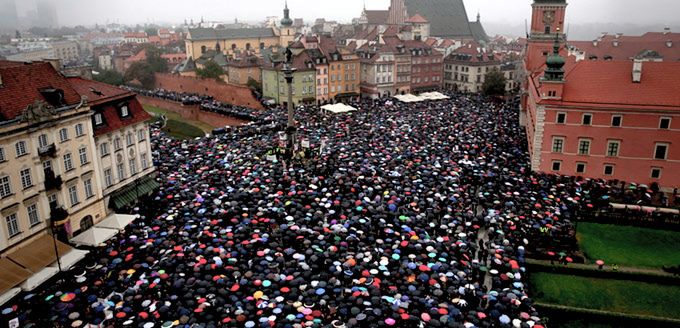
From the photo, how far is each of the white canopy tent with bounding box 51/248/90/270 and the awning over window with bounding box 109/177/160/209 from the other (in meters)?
7.45

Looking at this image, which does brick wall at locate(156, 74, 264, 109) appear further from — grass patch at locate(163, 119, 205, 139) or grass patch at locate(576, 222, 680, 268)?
grass patch at locate(576, 222, 680, 268)

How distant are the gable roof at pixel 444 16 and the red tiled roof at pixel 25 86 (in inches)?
4576

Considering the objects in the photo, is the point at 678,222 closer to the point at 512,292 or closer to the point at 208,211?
the point at 512,292

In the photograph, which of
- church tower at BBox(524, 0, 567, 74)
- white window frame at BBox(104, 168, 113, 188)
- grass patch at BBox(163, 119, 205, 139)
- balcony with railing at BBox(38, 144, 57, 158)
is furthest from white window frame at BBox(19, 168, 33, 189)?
church tower at BBox(524, 0, 567, 74)

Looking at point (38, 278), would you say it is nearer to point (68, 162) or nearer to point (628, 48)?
point (68, 162)

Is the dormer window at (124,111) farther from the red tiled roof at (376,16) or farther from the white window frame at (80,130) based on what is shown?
the red tiled roof at (376,16)

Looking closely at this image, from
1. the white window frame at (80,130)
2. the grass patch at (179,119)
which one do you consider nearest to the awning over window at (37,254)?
the white window frame at (80,130)

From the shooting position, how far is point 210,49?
410 feet

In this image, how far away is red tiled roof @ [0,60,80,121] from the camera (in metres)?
29.8

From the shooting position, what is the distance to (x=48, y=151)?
104 ft

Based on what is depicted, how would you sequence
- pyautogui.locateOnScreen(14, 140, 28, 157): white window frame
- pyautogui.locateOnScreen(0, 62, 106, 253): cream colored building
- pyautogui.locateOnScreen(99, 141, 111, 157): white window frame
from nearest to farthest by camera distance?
pyautogui.locateOnScreen(0, 62, 106, 253): cream colored building
pyautogui.locateOnScreen(14, 140, 28, 157): white window frame
pyautogui.locateOnScreen(99, 141, 111, 157): white window frame

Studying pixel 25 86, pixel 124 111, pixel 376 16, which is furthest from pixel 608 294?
pixel 376 16

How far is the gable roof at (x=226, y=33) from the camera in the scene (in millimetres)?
124375

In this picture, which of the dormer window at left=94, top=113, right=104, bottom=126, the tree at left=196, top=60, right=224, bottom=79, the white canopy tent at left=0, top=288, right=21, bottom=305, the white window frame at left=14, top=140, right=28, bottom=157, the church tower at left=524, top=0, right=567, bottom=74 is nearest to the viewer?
the white canopy tent at left=0, top=288, right=21, bottom=305
